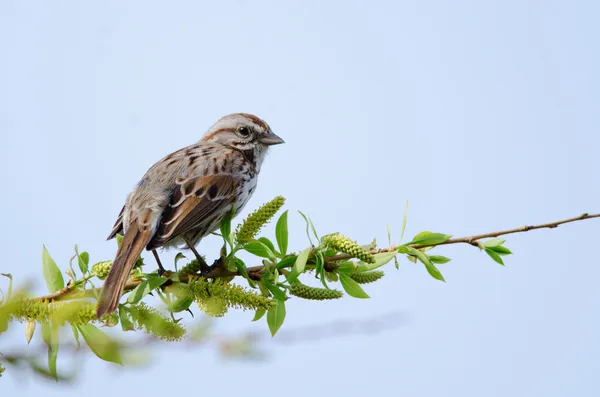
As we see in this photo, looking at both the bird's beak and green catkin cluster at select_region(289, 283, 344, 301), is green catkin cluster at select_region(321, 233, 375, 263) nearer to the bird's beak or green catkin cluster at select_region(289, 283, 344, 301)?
green catkin cluster at select_region(289, 283, 344, 301)

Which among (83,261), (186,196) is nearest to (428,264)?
(83,261)

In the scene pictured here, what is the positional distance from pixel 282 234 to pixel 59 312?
2073 mm

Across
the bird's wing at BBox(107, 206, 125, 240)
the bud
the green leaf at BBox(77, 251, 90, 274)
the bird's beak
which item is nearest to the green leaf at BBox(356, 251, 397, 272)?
the green leaf at BBox(77, 251, 90, 274)

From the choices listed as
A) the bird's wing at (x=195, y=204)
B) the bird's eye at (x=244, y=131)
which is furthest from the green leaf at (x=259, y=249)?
the bird's eye at (x=244, y=131)

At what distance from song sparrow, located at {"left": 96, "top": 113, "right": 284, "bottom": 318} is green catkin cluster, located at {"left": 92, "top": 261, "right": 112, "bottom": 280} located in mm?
210

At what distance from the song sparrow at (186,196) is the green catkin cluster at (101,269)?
0.69 feet

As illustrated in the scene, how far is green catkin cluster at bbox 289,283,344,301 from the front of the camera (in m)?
3.52

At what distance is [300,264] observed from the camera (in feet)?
11.5

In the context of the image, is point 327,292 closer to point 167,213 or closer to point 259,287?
point 259,287

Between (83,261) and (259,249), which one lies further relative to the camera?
(259,249)

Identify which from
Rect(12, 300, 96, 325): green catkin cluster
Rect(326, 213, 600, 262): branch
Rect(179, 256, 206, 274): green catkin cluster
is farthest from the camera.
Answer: Rect(179, 256, 206, 274): green catkin cluster

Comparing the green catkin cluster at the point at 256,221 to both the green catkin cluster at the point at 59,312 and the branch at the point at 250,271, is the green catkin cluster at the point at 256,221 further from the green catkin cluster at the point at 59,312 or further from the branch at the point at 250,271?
the green catkin cluster at the point at 59,312

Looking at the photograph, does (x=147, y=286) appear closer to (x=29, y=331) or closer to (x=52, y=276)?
(x=52, y=276)

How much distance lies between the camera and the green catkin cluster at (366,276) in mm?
3689
